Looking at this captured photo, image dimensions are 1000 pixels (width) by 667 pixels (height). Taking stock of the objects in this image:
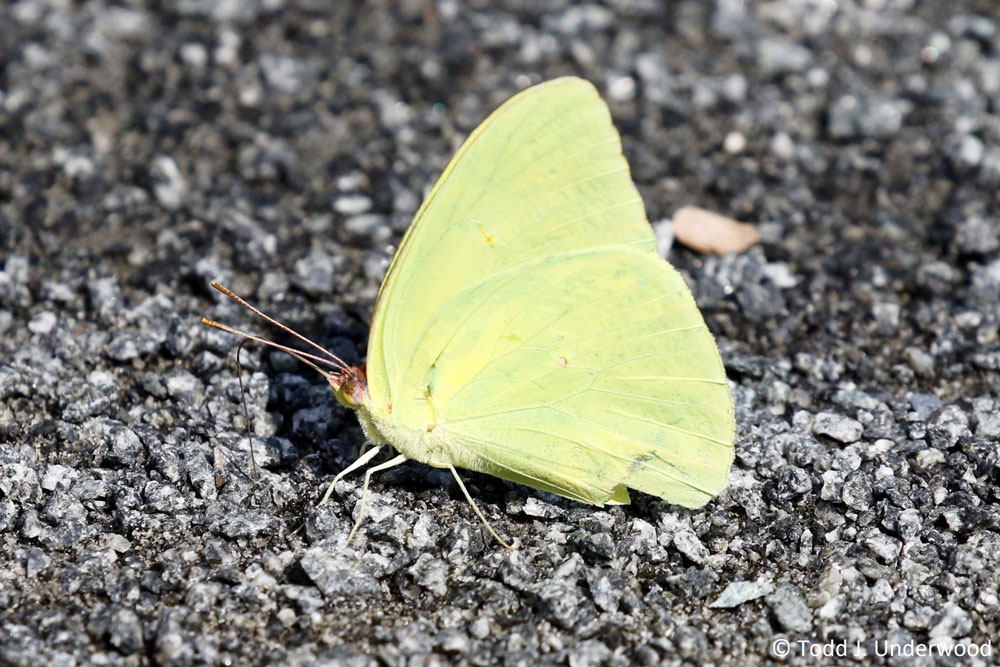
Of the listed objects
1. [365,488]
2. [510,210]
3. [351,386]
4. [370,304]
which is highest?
[510,210]

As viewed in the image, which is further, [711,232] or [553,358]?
[711,232]

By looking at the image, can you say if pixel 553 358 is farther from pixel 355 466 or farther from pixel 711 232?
pixel 711 232

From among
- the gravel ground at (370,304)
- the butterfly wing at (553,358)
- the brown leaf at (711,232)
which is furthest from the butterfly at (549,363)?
the brown leaf at (711,232)

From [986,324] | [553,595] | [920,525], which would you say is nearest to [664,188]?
[986,324]

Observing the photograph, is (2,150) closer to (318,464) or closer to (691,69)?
(318,464)

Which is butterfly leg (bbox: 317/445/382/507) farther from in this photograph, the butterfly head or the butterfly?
the butterfly head

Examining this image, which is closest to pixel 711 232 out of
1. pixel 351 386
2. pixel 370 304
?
pixel 370 304
